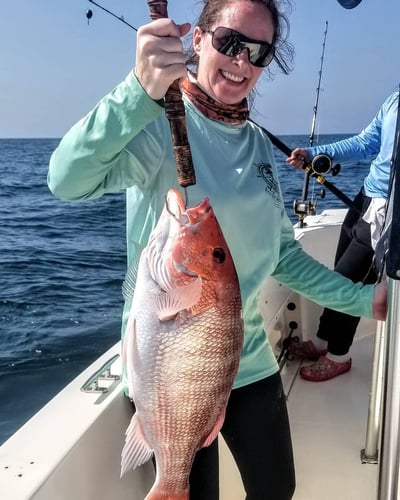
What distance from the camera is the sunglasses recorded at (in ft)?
5.17

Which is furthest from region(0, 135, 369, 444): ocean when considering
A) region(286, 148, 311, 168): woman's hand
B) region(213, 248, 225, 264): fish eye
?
region(213, 248, 225, 264): fish eye

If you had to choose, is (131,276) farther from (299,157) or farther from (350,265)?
(299,157)

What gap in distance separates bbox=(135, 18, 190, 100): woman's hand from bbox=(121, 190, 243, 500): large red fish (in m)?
0.26

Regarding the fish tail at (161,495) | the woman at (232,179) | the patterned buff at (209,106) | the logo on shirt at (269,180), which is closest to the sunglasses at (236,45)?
the woman at (232,179)

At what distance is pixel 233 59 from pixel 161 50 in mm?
542

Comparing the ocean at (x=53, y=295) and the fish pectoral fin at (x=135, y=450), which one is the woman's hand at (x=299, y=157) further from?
the fish pectoral fin at (x=135, y=450)

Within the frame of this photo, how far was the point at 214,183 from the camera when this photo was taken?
1634 mm

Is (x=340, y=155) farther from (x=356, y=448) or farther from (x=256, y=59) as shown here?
(x=256, y=59)

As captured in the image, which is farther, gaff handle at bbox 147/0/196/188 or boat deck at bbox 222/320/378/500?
boat deck at bbox 222/320/378/500

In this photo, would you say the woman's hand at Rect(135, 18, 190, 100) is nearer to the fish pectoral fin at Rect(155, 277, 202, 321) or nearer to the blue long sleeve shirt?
the fish pectoral fin at Rect(155, 277, 202, 321)

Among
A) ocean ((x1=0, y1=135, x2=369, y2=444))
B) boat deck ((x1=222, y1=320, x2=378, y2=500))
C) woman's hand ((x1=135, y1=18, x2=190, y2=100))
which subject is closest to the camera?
woman's hand ((x1=135, y1=18, x2=190, y2=100))

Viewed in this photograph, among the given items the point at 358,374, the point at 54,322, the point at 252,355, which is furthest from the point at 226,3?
the point at 54,322

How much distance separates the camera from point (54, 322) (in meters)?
6.32

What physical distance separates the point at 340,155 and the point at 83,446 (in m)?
2.69
